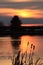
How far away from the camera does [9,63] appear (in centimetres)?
1192

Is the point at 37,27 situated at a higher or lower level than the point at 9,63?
lower

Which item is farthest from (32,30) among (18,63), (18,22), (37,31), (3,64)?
(18,63)

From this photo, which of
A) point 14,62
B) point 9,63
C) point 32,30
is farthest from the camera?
point 32,30

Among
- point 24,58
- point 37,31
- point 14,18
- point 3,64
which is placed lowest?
point 37,31

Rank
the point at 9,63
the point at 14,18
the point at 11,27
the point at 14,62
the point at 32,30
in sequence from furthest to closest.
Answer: the point at 32,30
the point at 11,27
the point at 14,18
the point at 9,63
the point at 14,62

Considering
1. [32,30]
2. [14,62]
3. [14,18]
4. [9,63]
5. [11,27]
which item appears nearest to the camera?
[14,62]

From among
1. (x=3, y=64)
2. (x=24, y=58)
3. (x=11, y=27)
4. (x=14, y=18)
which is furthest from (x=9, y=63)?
(x=11, y=27)

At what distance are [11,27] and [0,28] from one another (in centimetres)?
138

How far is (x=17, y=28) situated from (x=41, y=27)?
356 centimetres

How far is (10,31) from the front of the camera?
111ft

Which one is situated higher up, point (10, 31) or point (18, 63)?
point (18, 63)

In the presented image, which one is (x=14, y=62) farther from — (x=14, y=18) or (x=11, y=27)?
(x=11, y=27)

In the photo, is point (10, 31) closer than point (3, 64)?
No

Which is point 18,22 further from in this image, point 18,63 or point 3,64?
point 18,63
